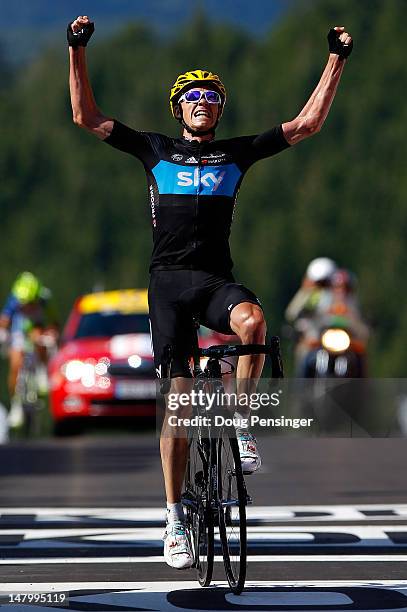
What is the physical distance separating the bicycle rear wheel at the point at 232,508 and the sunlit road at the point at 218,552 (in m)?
0.11

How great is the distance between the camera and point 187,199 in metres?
8.17

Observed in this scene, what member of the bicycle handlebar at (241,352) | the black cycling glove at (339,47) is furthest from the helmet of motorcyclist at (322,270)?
the bicycle handlebar at (241,352)

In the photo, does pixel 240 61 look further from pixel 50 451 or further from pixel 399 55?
pixel 50 451

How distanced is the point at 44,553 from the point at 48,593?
1562mm

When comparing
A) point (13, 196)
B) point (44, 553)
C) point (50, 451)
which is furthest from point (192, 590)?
point (13, 196)

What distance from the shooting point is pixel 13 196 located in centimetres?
8031

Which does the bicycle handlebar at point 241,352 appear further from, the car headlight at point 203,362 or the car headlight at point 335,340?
the car headlight at point 335,340

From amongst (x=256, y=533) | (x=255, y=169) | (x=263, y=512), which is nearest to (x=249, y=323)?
(x=256, y=533)

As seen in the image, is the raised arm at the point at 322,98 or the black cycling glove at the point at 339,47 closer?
the raised arm at the point at 322,98

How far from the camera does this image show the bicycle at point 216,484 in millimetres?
7629

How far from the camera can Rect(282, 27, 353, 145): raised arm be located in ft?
27.4

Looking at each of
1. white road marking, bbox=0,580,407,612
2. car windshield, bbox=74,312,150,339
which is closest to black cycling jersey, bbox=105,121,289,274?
white road marking, bbox=0,580,407,612

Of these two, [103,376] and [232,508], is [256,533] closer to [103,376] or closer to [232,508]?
[232,508]

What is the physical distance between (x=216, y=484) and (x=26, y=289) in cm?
1380
